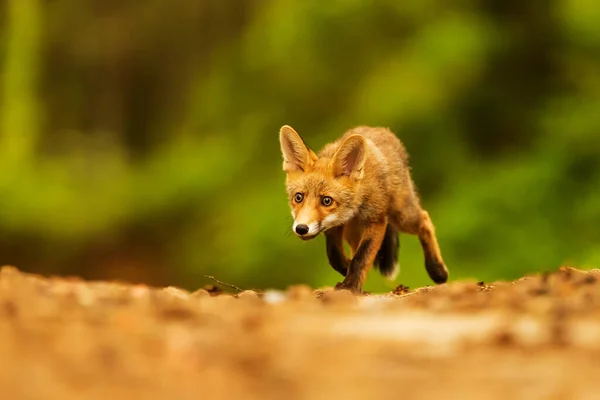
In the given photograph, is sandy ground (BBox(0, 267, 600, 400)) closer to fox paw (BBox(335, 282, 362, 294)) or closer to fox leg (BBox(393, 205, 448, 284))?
fox paw (BBox(335, 282, 362, 294))

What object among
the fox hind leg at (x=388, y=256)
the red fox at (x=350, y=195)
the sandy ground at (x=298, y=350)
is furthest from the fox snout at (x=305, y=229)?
the sandy ground at (x=298, y=350)

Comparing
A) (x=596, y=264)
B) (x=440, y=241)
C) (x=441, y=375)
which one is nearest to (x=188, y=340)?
(x=441, y=375)

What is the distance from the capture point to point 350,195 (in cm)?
563

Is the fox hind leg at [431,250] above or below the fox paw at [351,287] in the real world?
above

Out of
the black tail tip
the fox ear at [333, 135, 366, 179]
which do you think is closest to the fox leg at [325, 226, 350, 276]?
the fox ear at [333, 135, 366, 179]

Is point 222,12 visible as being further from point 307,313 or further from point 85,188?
point 307,313

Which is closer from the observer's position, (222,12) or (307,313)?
(307,313)

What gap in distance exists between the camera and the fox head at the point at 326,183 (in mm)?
5518

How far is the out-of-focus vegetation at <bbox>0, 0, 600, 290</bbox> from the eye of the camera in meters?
11.7

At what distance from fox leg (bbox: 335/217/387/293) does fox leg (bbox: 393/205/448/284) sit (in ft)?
1.35

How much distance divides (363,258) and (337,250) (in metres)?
0.50

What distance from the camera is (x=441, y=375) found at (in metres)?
2.24

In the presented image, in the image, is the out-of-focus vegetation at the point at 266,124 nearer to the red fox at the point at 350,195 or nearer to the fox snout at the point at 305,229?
the red fox at the point at 350,195

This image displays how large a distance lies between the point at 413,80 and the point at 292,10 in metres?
2.26
